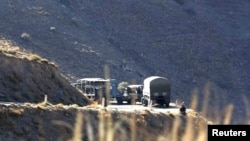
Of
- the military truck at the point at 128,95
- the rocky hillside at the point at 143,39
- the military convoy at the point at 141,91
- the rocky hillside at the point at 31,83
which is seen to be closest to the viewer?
the rocky hillside at the point at 31,83

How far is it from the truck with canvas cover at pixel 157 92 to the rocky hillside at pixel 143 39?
68.2 feet

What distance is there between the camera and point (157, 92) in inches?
2306

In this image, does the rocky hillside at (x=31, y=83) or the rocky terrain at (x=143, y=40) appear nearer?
the rocky hillside at (x=31, y=83)

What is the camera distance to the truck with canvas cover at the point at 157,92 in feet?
189

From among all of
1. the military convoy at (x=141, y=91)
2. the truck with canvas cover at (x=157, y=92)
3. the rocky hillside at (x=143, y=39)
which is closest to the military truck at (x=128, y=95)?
the military convoy at (x=141, y=91)

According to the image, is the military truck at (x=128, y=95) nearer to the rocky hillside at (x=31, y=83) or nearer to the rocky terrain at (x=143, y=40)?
the rocky hillside at (x=31, y=83)

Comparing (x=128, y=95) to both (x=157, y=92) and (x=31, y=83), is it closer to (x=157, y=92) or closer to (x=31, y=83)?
(x=157, y=92)

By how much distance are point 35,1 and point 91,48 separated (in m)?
14.3

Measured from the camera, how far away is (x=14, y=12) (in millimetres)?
94812

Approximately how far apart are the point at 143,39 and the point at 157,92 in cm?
4342

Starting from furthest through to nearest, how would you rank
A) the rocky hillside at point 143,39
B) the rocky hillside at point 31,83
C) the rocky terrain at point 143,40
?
1. the rocky hillside at point 143,39
2. the rocky terrain at point 143,40
3. the rocky hillside at point 31,83

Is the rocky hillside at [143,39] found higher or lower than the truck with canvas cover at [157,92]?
higher

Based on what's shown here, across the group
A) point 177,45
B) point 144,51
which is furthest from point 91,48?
point 177,45

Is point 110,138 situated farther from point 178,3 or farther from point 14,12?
point 178,3
